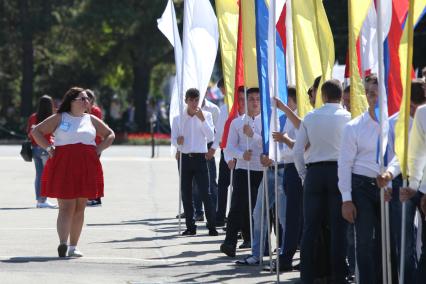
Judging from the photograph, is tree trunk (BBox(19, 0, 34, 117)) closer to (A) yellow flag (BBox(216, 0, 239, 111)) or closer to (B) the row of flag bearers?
(B) the row of flag bearers

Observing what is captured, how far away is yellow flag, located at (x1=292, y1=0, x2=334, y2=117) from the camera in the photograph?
1184 centimetres

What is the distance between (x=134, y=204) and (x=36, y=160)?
5.85 feet

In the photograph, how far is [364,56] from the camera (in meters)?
10.4

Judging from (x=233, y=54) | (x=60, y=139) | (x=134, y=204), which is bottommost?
(x=134, y=204)

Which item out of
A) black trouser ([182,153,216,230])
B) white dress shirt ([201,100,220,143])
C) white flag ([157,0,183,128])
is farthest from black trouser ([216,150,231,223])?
white dress shirt ([201,100,220,143])

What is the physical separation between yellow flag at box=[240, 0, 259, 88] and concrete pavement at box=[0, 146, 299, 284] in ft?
6.50

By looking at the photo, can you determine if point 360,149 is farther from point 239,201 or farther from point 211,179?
point 211,179

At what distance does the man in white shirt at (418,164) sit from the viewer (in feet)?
30.4

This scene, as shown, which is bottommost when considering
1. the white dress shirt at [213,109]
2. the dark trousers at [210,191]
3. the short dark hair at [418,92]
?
the dark trousers at [210,191]

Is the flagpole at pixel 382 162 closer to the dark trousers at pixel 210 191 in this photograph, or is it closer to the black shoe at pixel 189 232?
the black shoe at pixel 189 232

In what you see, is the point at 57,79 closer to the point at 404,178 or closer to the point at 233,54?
the point at 233,54

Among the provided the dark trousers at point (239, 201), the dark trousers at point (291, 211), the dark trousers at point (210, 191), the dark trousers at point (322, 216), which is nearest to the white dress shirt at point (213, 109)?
the dark trousers at point (210, 191)

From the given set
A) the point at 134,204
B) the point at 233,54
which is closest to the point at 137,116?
the point at 134,204

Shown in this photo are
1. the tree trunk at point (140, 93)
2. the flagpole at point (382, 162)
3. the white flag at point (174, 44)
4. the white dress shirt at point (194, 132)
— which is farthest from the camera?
the tree trunk at point (140, 93)
